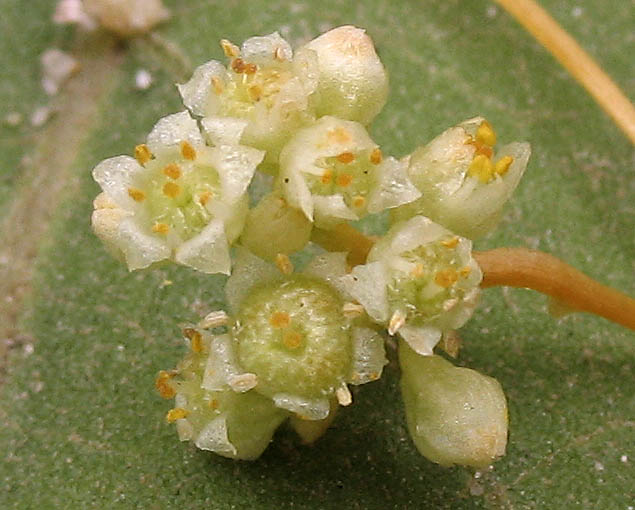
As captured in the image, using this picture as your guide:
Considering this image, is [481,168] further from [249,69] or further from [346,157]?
[249,69]

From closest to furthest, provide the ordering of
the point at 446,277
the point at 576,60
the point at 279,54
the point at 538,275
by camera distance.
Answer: the point at 446,277 → the point at 279,54 → the point at 538,275 → the point at 576,60

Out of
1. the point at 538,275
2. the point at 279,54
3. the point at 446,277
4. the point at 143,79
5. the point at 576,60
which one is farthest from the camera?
the point at 143,79

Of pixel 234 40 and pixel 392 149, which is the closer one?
pixel 392 149

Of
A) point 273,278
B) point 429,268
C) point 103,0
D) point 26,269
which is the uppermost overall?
point 429,268

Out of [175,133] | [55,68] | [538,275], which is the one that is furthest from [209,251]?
[55,68]

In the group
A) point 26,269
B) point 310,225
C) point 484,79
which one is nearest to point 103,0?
point 26,269

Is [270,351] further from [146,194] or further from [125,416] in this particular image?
[125,416]
